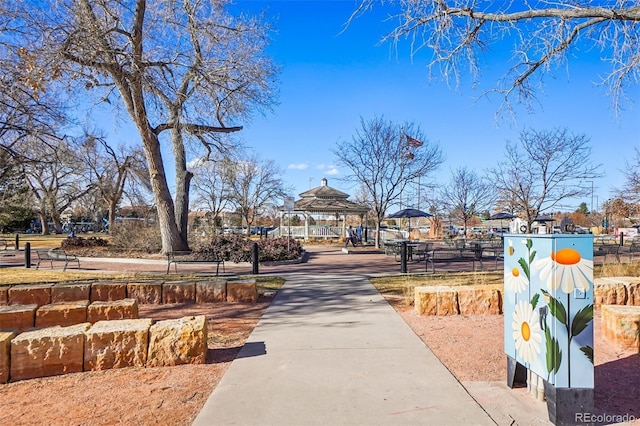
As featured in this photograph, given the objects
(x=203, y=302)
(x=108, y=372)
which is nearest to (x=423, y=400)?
(x=108, y=372)

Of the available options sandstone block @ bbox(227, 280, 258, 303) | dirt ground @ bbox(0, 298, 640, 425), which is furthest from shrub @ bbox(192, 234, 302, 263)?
dirt ground @ bbox(0, 298, 640, 425)

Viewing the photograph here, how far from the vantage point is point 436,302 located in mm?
7293

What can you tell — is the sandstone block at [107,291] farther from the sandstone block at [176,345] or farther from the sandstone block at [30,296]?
the sandstone block at [176,345]

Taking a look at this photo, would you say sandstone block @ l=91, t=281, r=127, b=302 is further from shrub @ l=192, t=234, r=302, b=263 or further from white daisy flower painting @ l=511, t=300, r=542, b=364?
shrub @ l=192, t=234, r=302, b=263

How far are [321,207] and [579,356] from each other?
27.3 metres

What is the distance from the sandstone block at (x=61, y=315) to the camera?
574 centimetres

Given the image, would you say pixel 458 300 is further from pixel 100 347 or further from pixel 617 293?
pixel 100 347

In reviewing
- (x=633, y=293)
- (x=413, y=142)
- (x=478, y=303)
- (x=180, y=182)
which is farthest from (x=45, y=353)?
(x=413, y=142)

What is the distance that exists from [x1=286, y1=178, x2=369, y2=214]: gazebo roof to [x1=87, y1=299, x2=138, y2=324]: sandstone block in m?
23.2

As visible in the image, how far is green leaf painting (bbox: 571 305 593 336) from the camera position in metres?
3.36

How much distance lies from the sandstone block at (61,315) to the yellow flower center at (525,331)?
553cm

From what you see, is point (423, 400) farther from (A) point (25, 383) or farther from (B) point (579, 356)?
(A) point (25, 383)

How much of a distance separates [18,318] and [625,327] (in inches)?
305

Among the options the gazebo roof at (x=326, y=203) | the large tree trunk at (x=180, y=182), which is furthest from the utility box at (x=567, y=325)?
the gazebo roof at (x=326, y=203)
